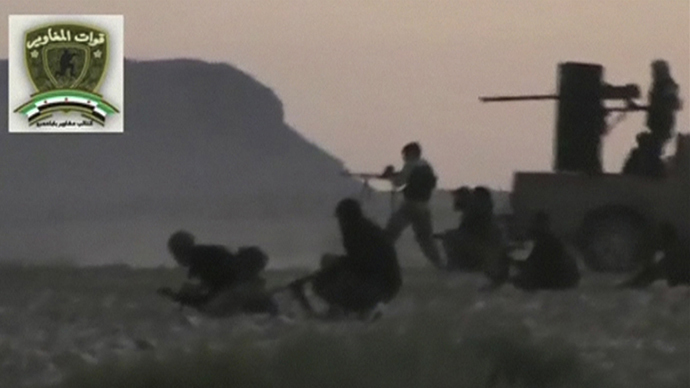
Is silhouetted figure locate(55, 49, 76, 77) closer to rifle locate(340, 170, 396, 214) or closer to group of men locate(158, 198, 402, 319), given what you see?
group of men locate(158, 198, 402, 319)

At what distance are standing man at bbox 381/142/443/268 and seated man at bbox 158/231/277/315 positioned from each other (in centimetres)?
34

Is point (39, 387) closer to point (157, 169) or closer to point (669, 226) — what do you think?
point (157, 169)

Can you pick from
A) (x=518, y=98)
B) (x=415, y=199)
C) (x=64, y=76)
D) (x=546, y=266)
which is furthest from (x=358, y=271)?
(x=64, y=76)

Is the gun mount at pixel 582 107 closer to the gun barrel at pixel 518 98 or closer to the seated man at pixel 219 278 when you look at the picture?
the gun barrel at pixel 518 98

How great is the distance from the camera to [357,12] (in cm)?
288

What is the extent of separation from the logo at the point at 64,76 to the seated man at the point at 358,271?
0.62m

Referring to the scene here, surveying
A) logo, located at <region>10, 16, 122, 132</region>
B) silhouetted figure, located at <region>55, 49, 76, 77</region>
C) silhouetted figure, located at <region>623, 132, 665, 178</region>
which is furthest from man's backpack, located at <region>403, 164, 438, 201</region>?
silhouetted figure, located at <region>55, 49, 76, 77</region>

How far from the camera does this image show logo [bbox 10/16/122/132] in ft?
9.26

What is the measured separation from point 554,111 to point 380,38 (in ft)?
1.55

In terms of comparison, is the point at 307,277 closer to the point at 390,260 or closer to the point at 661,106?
the point at 390,260

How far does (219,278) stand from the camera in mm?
2826

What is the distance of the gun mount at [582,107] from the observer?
288cm

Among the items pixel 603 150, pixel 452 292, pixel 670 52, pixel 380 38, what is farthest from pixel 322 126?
pixel 670 52

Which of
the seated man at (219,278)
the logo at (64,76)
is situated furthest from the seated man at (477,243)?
the logo at (64,76)
